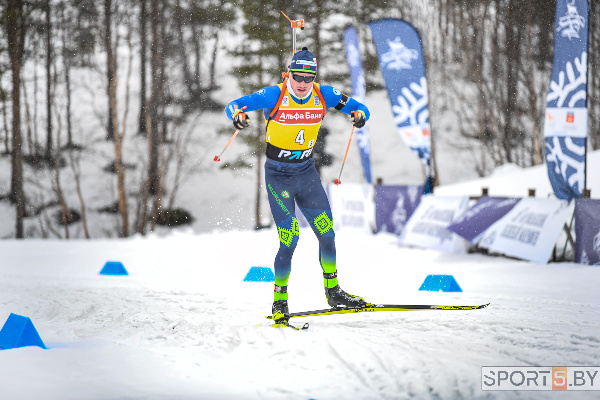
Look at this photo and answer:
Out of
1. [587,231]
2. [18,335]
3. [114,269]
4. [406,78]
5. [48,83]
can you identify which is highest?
[48,83]

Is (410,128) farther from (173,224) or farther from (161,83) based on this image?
(161,83)

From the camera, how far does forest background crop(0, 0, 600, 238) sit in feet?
68.9

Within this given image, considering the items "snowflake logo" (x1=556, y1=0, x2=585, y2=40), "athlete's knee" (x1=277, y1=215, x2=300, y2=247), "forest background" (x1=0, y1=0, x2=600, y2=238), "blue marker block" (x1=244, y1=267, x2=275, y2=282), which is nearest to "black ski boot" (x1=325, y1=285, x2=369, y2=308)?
"athlete's knee" (x1=277, y1=215, x2=300, y2=247)

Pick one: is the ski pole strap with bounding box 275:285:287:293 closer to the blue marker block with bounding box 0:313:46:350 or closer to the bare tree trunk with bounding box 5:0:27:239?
the blue marker block with bounding box 0:313:46:350

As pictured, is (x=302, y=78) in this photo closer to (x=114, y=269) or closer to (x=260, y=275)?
(x=260, y=275)

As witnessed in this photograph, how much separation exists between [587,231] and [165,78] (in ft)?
63.4

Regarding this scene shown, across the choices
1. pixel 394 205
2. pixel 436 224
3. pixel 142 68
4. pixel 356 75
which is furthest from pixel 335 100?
pixel 142 68

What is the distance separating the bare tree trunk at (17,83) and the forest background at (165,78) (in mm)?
42

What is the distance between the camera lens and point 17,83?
20047 millimetres

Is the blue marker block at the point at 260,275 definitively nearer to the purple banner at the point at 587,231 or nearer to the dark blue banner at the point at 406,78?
the purple banner at the point at 587,231

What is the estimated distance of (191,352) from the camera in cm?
383

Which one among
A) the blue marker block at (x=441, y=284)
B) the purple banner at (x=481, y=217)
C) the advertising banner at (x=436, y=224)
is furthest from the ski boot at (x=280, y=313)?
the advertising banner at (x=436, y=224)

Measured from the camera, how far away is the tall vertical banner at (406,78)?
10.6 meters

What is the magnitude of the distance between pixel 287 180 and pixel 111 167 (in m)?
20.0
